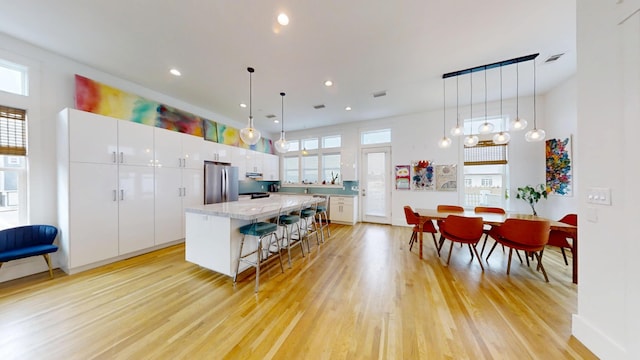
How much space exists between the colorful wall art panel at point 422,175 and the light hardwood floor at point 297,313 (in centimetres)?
267

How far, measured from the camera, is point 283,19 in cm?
221

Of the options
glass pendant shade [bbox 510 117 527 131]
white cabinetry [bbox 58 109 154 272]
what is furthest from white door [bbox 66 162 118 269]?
glass pendant shade [bbox 510 117 527 131]

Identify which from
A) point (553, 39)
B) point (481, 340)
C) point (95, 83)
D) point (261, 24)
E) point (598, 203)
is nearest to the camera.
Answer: point (598, 203)

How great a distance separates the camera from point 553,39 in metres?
2.59

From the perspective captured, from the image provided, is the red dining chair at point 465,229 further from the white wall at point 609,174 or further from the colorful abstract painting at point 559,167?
the colorful abstract painting at point 559,167

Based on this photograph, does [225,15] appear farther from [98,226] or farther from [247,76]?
[98,226]

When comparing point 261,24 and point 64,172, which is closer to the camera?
point 261,24

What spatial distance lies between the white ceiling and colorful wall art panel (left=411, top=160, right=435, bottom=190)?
6.63 feet

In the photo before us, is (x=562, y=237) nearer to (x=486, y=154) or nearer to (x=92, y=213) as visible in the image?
(x=486, y=154)

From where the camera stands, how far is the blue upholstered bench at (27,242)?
2422 mm

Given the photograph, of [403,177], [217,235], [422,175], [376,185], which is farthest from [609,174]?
[376,185]

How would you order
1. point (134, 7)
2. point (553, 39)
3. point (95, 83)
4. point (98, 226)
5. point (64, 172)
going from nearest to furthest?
point (134, 7) → point (553, 39) → point (64, 172) → point (98, 226) → point (95, 83)

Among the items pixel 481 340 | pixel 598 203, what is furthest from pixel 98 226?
pixel 598 203

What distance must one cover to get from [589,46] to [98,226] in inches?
235
